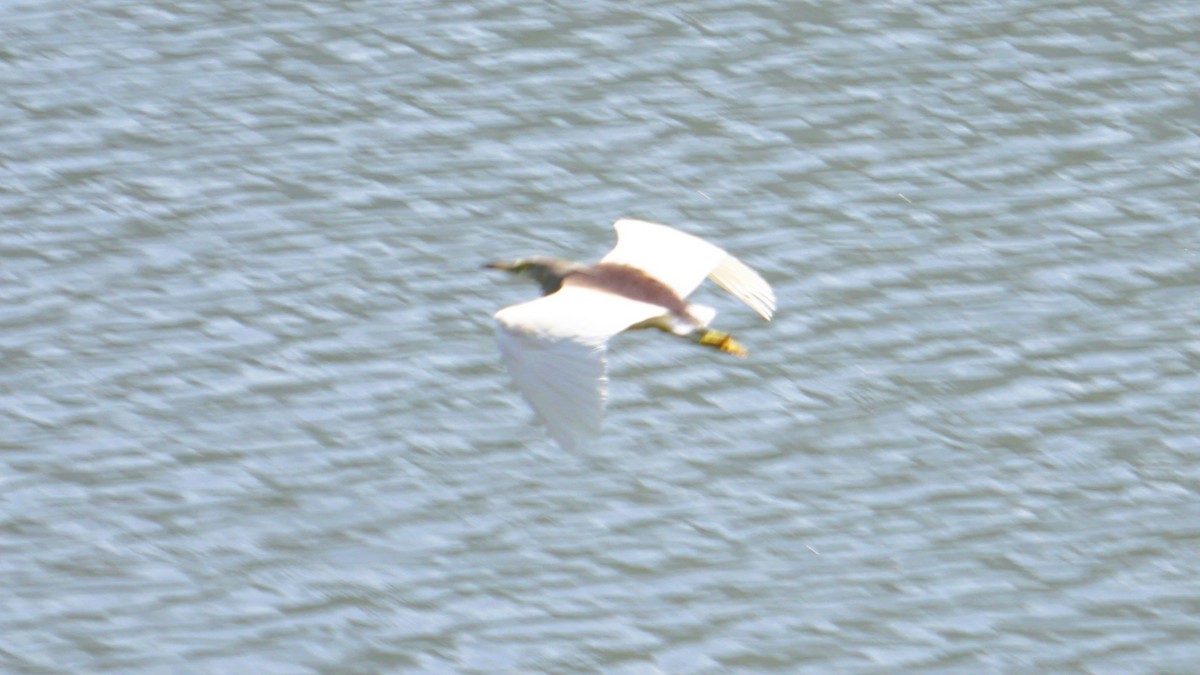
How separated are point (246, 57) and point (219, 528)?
6.78 meters

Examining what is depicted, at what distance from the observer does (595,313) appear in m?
9.36

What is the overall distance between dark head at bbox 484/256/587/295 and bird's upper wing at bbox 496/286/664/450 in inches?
30.7

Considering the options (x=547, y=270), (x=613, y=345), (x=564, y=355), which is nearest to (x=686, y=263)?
(x=547, y=270)

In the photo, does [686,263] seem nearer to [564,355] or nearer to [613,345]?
[564,355]

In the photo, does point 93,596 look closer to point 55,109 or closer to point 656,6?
point 55,109

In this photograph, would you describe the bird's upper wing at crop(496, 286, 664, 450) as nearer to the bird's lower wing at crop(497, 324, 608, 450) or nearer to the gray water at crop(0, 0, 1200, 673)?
the bird's lower wing at crop(497, 324, 608, 450)

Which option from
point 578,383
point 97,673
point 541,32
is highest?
point 578,383

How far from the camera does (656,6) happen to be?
1964cm

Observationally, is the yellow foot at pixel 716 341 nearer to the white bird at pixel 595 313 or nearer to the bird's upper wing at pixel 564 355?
the white bird at pixel 595 313

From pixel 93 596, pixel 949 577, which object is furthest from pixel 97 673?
pixel 949 577

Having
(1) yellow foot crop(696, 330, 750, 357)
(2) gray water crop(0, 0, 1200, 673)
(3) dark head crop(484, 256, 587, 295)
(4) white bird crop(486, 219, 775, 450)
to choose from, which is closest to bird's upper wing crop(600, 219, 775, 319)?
(4) white bird crop(486, 219, 775, 450)

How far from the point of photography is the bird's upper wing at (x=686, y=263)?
34.4ft

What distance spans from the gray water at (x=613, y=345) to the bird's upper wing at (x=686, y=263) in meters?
2.17

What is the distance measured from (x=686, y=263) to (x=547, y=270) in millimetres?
643
